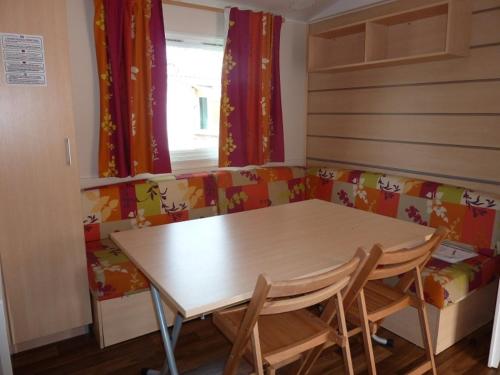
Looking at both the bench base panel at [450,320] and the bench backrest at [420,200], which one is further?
the bench backrest at [420,200]

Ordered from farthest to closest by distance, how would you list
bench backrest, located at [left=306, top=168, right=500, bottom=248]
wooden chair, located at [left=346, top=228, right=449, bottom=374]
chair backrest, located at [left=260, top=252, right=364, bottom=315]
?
bench backrest, located at [left=306, top=168, right=500, bottom=248], wooden chair, located at [left=346, top=228, right=449, bottom=374], chair backrest, located at [left=260, top=252, right=364, bottom=315]

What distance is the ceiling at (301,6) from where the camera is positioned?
3.03 meters

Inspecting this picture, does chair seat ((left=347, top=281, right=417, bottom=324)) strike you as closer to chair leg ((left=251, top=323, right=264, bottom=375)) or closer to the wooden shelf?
chair leg ((left=251, top=323, right=264, bottom=375))

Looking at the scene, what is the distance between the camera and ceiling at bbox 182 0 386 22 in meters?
3.03

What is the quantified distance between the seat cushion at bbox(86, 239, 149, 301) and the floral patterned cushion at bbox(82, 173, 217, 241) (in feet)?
0.86

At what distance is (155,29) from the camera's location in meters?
2.64

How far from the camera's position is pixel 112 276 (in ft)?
7.11

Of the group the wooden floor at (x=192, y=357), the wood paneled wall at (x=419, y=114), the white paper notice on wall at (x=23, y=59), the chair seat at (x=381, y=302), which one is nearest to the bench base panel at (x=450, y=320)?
the wooden floor at (x=192, y=357)

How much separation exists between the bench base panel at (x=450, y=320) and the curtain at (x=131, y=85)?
1.88 m

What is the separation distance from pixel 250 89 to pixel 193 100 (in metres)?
0.47

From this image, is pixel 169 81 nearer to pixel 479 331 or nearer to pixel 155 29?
pixel 155 29

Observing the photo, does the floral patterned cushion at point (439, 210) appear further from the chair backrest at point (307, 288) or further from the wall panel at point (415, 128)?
the chair backrest at point (307, 288)

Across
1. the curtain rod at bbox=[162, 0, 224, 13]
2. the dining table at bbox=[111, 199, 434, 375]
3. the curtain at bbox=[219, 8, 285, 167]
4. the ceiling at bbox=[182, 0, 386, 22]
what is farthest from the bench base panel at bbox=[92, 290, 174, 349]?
the ceiling at bbox=[182, 0, 386, 22]

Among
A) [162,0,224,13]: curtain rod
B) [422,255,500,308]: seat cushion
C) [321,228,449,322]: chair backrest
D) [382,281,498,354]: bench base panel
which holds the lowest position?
[382,281,498,354]: bench base panel
